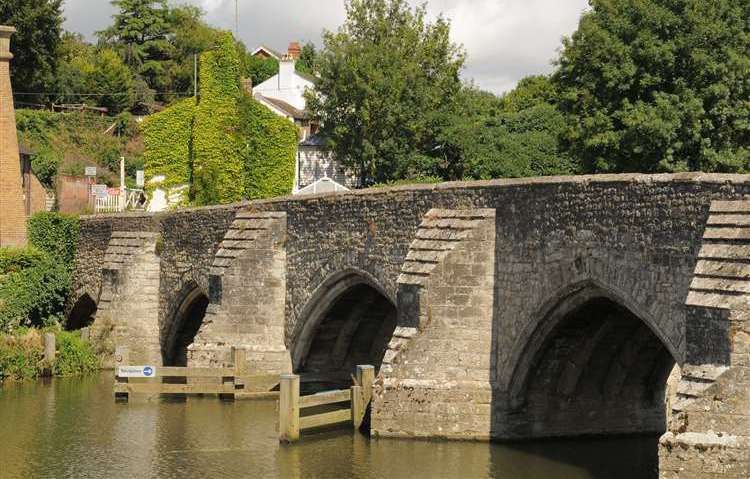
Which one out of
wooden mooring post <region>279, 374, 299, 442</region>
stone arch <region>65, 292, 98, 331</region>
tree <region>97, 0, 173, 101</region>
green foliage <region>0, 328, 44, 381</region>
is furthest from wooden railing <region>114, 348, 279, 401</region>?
tree <region>97, 0, 173, 101</region>

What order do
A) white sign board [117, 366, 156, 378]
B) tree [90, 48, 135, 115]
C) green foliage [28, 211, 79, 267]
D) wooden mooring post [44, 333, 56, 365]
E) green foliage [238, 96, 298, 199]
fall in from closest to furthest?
white sign board [117, 366, 156, 378] → wooden mooring post [44, 333, 56, 365] → green foliage [28, 211, 79, 267] → green foliage [238, 96, 298, 199] → tree [90, 48, 135, 115]

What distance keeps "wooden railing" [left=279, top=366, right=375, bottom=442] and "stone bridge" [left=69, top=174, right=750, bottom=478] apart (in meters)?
0.96

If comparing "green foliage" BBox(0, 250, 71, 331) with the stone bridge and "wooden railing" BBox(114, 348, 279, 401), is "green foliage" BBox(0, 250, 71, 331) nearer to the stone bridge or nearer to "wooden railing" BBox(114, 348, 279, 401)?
the stone bridge

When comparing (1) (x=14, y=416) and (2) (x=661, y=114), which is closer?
(1) (x=14, y=416)

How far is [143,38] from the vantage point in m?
78.4

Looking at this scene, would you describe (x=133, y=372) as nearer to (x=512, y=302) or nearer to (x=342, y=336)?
(x=342, y=336)

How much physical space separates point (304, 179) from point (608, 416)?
34041 mm

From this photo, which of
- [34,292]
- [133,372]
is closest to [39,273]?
[34,292]

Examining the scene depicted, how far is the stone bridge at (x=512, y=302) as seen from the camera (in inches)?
626

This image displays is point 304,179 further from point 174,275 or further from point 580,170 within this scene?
point 174,275

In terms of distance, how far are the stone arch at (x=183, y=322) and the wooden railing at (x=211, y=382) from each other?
4638 mm

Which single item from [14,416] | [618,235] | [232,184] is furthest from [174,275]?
[618,235]

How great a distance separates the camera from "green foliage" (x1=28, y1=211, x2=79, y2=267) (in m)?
36.0

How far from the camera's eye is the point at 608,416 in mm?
21969
